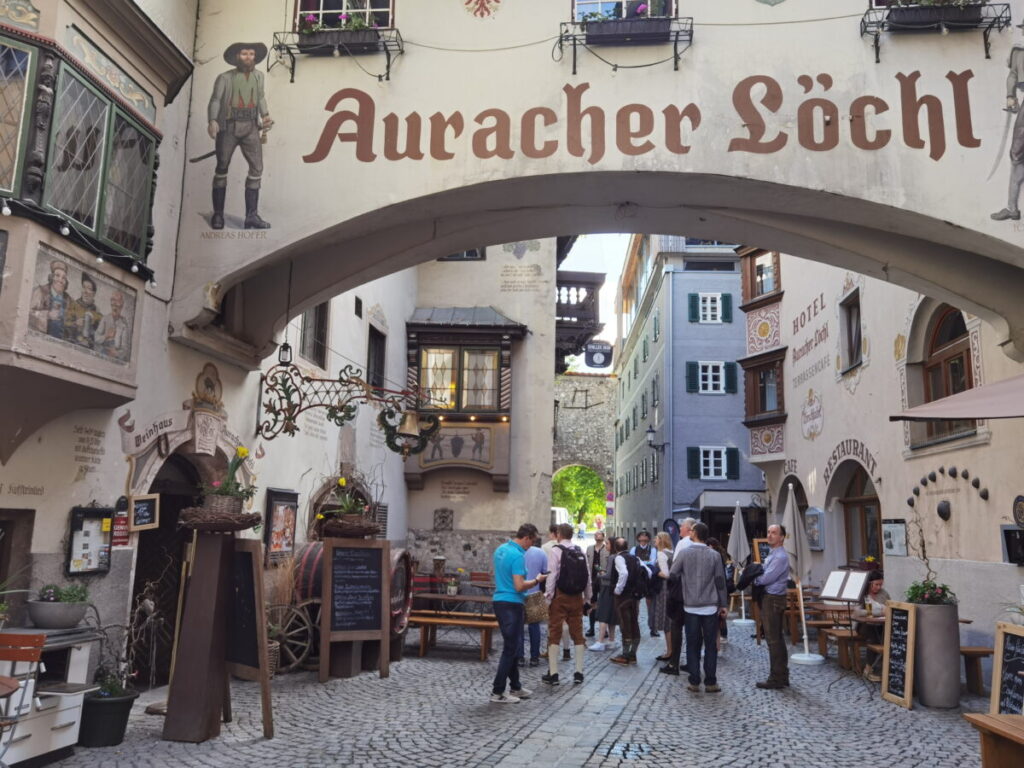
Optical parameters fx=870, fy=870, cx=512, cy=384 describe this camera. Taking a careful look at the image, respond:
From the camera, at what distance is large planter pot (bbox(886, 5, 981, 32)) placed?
845 centimetres

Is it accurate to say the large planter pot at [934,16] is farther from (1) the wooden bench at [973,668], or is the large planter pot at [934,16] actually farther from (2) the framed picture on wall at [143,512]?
(2) the framed picture on wall at [143,512]

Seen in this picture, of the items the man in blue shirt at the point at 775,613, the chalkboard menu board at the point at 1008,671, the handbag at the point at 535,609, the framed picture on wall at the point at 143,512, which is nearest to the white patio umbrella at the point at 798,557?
the man in blue shirt at the point at 775,613

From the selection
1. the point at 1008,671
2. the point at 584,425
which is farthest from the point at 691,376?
the point at 1008,671

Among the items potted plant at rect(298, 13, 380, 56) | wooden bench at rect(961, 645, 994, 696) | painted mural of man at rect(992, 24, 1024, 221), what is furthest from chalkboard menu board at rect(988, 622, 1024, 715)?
potted plant at rect(298, 13, 380, 56)

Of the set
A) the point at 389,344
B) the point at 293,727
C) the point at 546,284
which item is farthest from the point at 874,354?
the point at 293,727

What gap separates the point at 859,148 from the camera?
8.46m

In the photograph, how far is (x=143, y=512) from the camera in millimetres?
8195

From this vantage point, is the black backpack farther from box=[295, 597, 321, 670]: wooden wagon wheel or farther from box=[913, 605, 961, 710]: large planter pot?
box=[913, 605, 961, 710]: large planter pot

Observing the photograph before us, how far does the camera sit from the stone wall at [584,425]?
44.4m

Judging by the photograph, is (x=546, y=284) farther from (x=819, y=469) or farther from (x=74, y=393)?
(x=74, y=393)

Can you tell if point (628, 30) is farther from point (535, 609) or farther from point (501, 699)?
point (501, 699)

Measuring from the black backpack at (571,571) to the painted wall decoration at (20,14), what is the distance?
675 cm

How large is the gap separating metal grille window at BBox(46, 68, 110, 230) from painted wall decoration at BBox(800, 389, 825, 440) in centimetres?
1336

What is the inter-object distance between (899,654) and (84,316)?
8117mm
